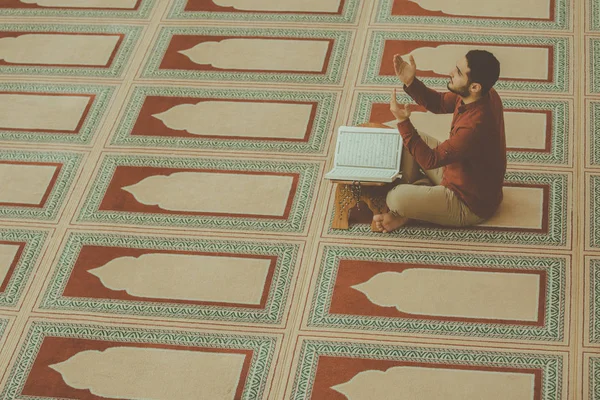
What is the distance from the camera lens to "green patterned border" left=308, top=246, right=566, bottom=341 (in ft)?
9.52

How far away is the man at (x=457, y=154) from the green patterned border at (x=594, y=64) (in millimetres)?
875

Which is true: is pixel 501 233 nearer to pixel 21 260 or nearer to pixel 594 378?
pixel 594 378

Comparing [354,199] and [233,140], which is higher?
[233,140]

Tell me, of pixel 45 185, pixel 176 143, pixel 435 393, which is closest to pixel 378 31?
pixel 176 143

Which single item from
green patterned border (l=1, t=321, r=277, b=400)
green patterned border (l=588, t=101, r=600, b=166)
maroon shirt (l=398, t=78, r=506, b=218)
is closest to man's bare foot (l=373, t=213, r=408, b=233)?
maroon shirt (l=398, t=78, r=506, b=218)

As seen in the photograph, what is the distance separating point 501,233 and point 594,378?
648 millimetres

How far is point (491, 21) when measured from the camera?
408 cm

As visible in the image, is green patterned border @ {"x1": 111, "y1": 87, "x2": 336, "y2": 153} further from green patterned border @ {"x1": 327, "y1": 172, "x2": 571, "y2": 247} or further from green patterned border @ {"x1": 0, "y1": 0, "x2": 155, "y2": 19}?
green patterned border @ {"x1": 0, "y1": 0, "x2": 155, "y2": 19}

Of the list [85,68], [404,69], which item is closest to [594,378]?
[404,69]

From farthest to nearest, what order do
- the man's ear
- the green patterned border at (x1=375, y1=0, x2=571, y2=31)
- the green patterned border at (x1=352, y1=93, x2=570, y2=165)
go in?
the green patterned border at (x1=375, y1=0, x2=571, y2=31) → the green patterned border at (x1=352, y1=93, x2=570, y2=165) → the man's ear

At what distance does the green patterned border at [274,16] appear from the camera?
4.23 metres

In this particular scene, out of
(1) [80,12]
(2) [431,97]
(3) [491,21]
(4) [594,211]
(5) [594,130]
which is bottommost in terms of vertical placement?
(4) [594,211]

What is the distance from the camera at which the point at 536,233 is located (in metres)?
3.17

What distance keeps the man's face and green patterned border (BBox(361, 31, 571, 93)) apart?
90cm
